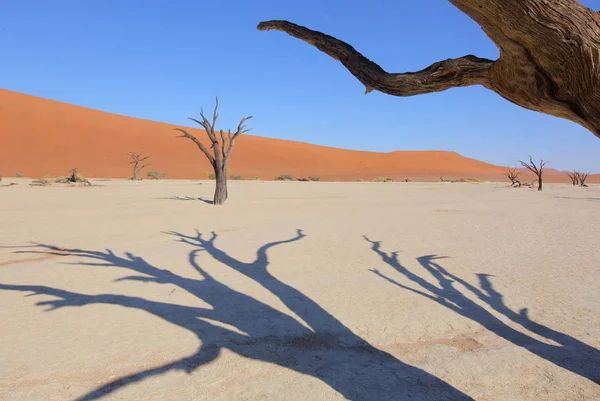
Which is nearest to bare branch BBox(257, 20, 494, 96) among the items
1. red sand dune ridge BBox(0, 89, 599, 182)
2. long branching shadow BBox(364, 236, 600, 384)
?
long branching shadow BBox(364, 236, 600, 384)

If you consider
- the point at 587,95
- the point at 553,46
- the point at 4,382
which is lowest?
the point at 4,382

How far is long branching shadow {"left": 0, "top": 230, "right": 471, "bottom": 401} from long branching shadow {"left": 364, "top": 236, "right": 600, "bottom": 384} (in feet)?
3.40

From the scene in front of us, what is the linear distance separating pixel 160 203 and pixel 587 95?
12838mm

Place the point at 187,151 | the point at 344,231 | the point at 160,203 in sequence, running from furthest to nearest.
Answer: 1. the point at 187,151
2. the point at 160,203
3. the point at 344,231

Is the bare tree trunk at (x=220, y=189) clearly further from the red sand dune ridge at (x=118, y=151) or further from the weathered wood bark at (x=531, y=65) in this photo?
the red sand dune ridge at (x=118, y=151)

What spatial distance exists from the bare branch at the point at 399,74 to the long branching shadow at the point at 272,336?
1.77 metres

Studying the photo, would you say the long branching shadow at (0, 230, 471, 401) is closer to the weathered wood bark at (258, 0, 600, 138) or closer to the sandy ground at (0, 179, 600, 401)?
the sandy ground at (0, 179, 600, 401)

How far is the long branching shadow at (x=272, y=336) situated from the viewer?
2.62 metres

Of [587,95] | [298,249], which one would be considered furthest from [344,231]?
[587,95]

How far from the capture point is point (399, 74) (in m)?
2.34

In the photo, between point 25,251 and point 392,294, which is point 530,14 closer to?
point 392,294

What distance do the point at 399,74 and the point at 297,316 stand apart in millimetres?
→ 2348

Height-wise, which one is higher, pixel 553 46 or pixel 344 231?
pixel 553 46

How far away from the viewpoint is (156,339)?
10.6 ft
